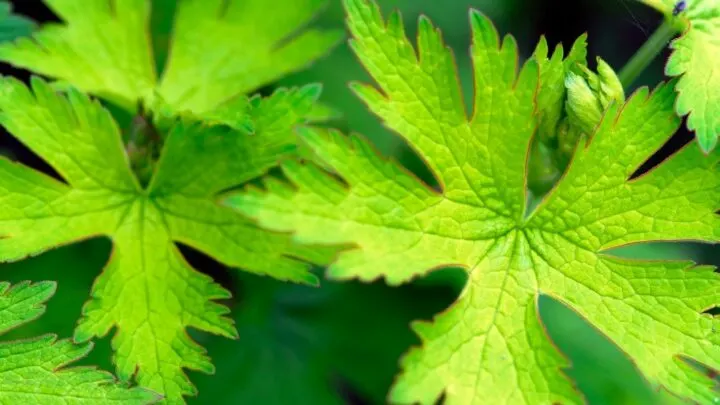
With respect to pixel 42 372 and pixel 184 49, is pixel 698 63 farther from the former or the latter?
pixel 42 372

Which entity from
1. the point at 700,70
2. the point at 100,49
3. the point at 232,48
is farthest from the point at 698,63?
the point at 100,49

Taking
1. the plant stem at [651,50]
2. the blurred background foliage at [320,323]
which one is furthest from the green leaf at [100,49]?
the plant stem at [651,50]

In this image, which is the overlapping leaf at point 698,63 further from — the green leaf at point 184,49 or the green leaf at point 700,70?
the green leaf at point 184,49

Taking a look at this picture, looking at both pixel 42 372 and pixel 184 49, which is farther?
pixel 184 49

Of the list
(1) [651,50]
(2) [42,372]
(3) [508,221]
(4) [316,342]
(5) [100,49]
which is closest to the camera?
(2) [42,372]

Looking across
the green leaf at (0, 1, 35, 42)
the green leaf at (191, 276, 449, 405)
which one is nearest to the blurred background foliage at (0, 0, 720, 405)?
the green leaf at (191, 276, 449, 405)

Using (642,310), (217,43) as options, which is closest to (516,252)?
(642,310)
